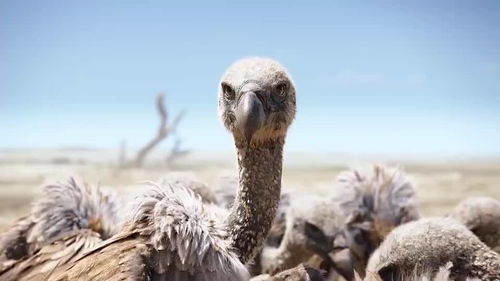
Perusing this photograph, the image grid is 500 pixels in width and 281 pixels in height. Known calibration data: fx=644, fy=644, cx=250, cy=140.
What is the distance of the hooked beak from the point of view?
3.12 metres

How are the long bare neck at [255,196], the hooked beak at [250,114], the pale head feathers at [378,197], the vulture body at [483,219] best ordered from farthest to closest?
the pale head feathers at [378,197]
the vulture body at [483,219]
the long bare neck at [255,196]
the hooked beak at [250,114]

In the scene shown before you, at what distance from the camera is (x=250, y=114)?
311 centimetres

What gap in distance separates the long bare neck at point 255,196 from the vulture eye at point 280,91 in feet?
0.80

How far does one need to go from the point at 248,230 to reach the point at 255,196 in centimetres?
19

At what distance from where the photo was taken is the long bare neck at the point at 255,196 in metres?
3.36

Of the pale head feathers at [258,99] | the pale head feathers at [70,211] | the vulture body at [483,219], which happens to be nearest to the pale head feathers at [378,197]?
the vulture body at [483,219]

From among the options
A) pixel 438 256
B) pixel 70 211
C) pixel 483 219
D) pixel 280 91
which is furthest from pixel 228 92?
pixel 483 219

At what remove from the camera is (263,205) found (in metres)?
3.43

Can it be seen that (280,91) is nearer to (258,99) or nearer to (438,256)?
(258,99)

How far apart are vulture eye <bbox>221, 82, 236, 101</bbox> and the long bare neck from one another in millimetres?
276

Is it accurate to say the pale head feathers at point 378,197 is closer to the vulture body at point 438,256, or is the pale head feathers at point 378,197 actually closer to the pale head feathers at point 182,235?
the vulture body at point 438,256

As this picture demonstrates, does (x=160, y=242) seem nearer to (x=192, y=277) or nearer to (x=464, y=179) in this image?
(x=192, y=277)

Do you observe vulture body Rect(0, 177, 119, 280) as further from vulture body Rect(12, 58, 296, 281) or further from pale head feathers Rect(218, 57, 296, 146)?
pale head feathers Rect(218, 57, 296, 146)

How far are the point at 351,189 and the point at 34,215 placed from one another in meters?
3.02
